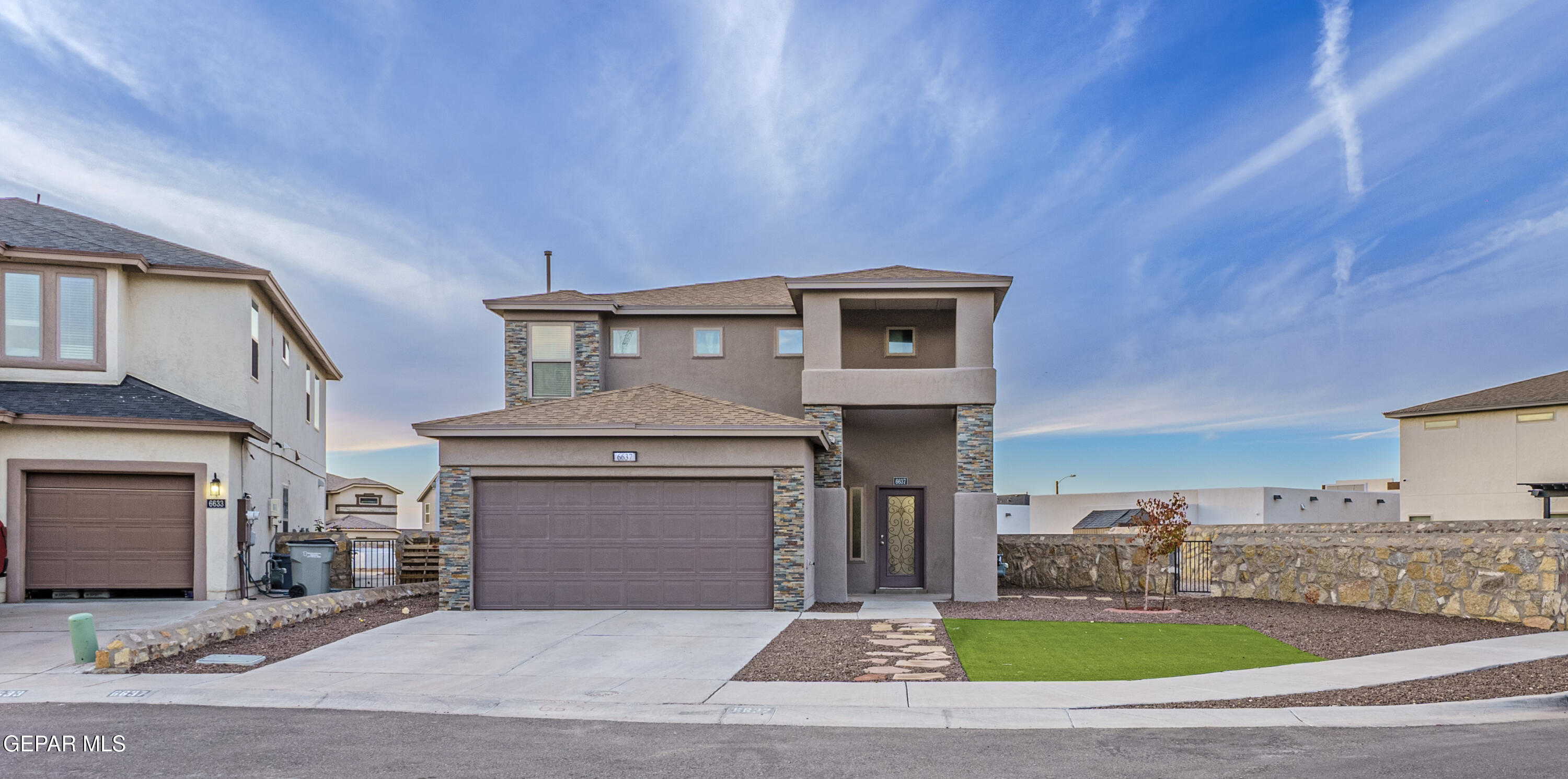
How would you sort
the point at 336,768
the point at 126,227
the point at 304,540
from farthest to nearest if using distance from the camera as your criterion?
the point at 126,227 < the point at 304,540 < the point at 336,768

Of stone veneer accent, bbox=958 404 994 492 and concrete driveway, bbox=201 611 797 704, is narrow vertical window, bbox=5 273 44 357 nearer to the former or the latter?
concrete driveway, bbox=201 611 797 704

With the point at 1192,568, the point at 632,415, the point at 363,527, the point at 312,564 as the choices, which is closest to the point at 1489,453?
the point at 1192,568

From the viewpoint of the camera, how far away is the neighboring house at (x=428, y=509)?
61.2m

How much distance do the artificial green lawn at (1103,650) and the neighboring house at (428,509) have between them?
52.2m

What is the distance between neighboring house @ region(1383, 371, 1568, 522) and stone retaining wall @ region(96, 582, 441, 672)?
32515 millimetres

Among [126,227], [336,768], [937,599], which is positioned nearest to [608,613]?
[937,599]

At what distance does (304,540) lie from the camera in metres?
18.6

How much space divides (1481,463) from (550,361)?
3002 cm

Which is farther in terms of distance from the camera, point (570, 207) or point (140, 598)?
point (570, 207)

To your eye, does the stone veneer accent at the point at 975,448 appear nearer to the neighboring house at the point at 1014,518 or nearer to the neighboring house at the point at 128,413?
the neighboring house at the point at 128,413

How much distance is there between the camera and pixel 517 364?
21.3 m

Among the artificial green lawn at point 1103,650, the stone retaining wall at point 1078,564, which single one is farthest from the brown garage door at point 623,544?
the stone retaining wall at point 1078,564

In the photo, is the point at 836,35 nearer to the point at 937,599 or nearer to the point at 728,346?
the point at 728,346

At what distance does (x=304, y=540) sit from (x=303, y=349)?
7.18 m
